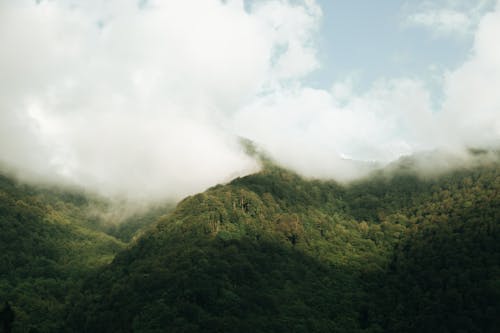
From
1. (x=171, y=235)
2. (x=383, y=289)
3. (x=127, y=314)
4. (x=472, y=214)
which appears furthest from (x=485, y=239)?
(x=127, y=314)

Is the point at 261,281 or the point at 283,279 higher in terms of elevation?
the point at 283,279

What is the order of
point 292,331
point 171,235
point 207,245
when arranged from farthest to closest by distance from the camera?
point 171,235 < point 207,245 < point 292,331

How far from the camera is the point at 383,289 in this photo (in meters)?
170

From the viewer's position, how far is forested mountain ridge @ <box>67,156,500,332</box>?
14162 cm

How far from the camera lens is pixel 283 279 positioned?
161 m

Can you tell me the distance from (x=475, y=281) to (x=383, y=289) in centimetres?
3174

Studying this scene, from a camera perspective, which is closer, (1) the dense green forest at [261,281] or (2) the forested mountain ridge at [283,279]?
(2) the forested mountain ridge at [283,279]

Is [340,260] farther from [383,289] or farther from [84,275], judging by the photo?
[84,275]

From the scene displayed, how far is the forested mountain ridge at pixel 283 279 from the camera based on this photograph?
141625mm

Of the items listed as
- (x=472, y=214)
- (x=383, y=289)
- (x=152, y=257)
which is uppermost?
(x=472, y=214)

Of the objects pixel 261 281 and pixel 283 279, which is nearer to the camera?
pixel 261 281

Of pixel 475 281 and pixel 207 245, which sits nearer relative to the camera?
pixel 475 281

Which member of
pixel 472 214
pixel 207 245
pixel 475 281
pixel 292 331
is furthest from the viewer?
pixel 472 214

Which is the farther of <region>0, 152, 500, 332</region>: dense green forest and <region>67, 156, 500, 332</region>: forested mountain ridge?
<region>0, 152, 500, 332</region>: dense green forest
